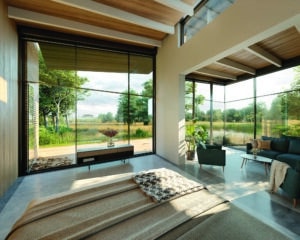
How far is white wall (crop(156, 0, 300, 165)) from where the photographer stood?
2398 millimetres

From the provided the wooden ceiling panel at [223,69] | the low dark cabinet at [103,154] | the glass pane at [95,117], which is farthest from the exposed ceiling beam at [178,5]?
the low dark cabinet at [103,154]

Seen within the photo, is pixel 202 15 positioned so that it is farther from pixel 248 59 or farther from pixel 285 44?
pixel 285 44

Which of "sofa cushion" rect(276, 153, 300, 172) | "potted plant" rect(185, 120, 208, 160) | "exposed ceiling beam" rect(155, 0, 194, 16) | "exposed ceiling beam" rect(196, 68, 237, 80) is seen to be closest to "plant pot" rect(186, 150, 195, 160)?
"potted plant" rect(185, 120, 208, 160)

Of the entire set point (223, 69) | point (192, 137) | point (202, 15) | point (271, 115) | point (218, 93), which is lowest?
point (192, 137)

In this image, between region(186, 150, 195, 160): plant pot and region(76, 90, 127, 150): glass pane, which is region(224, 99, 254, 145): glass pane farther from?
region(76, 90, 127, 150): glass pane

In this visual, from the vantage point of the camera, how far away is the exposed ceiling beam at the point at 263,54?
396cm

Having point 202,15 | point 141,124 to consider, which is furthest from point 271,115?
point 141,124

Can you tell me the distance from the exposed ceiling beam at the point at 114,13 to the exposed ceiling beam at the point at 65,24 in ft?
2.98

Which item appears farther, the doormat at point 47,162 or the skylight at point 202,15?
the doormat at point 47,162

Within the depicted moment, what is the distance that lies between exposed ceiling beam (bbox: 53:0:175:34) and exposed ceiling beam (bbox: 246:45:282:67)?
2330 millimetres

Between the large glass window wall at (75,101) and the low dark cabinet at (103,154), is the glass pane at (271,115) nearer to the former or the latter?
the large glass window wall at (75,101)

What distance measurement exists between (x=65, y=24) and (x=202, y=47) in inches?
149

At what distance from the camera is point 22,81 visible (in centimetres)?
406

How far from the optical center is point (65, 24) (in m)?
4.05
